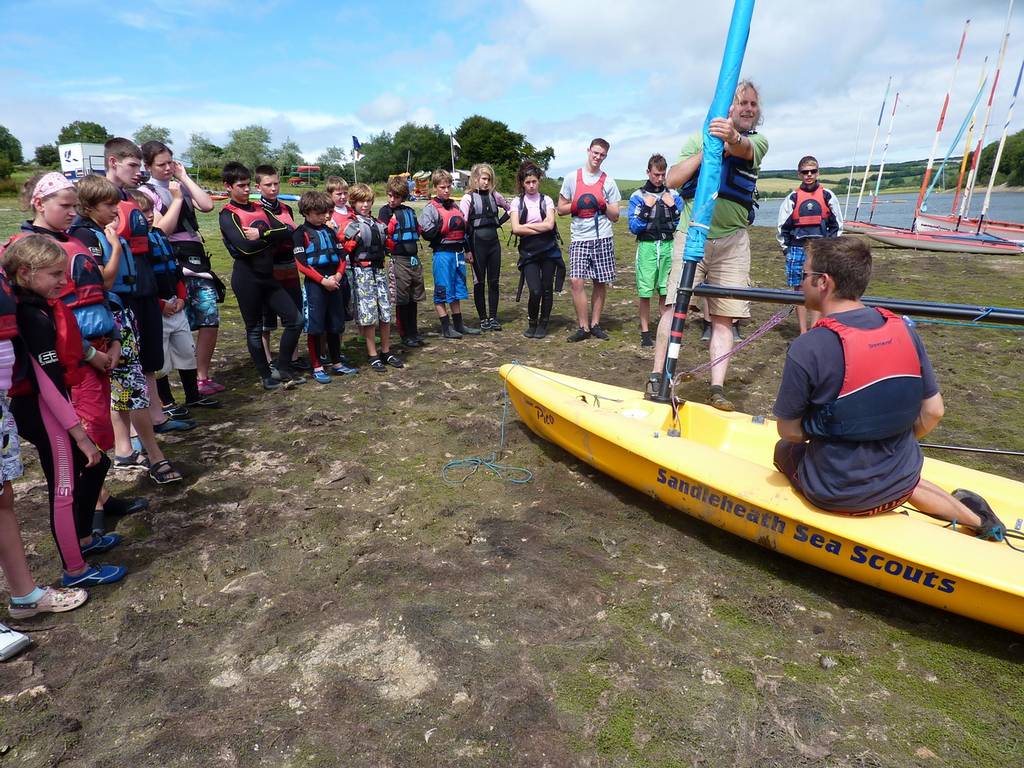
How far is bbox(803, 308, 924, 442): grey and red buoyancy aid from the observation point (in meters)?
2.38

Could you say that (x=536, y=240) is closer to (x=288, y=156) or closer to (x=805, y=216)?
(x=805, y=216)

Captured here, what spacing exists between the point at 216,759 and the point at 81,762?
458mm

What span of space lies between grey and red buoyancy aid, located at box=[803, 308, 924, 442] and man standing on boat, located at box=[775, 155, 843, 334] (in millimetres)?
4279

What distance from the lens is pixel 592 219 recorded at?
674 cm

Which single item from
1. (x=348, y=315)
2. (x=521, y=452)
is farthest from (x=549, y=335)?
(x=521, y=452)

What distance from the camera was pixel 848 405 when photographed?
2.43m

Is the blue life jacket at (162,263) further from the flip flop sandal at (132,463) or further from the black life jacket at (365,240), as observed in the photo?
the black life jacket at (365,240)

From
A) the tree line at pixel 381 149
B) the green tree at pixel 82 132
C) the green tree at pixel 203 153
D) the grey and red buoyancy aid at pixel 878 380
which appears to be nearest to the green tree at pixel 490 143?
the tree line at pixel 381 149

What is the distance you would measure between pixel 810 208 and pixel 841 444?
16.6 feet

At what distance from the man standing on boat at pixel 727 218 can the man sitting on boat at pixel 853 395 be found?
1.79 m

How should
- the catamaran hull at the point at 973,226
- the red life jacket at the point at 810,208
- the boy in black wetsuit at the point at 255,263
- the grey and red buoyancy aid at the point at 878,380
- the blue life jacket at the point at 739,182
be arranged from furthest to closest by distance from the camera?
the catamaran hull at the point at 973,226 → the red life jacket at the point at 810,208 → the boy in black wetsuit at the point at 255,263 → the blue life jacket at the point at 739,182 → the grey and red buoyancy aid at the point at 878,380

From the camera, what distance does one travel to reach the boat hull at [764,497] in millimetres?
2297

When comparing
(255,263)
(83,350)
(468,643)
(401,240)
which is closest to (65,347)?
(83,350)

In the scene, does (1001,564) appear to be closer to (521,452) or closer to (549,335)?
(521,452)
